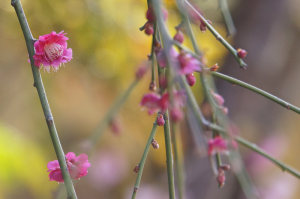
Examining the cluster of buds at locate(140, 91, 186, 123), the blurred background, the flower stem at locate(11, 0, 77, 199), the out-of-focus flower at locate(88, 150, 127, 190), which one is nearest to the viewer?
the cluster of buds at locate(140, 91, 186, 123)

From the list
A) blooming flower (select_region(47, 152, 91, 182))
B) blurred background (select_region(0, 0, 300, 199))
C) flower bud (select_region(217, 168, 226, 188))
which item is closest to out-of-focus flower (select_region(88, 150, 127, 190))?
blurred background (select_region(0, 0, 300, 199))

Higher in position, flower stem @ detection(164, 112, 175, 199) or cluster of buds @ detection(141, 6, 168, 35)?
cluster of buds @ detection(141, 6, 168, 35)

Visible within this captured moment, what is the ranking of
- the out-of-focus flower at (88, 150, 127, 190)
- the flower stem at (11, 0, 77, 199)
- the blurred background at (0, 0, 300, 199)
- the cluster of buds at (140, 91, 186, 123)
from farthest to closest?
the out-of-focus flower at (88, 150, 127, 190)
the blurred background at (0, 0, 300, 199)
the flower stem at (11, 0, 77, 199)
the cluster of buds at (140, 91, 186, 123)

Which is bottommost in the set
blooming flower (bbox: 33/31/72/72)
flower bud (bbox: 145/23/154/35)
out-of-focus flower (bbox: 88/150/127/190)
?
flower bud (bbox: 145/23/154/35)

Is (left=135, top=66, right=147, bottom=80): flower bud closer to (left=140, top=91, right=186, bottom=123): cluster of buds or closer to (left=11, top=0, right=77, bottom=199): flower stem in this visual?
(left=140, top=91, right=186, bottom=123): cluster of buds

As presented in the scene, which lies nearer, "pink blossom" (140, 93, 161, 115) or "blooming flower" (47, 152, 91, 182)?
"pink blossom" (140, 93, 161, 115)

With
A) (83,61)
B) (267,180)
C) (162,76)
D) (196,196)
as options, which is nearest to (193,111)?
(162,76)

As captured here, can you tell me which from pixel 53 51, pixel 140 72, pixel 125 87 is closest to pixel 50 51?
pixel 53 51

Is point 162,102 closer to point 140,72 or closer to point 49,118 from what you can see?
point 140,72
